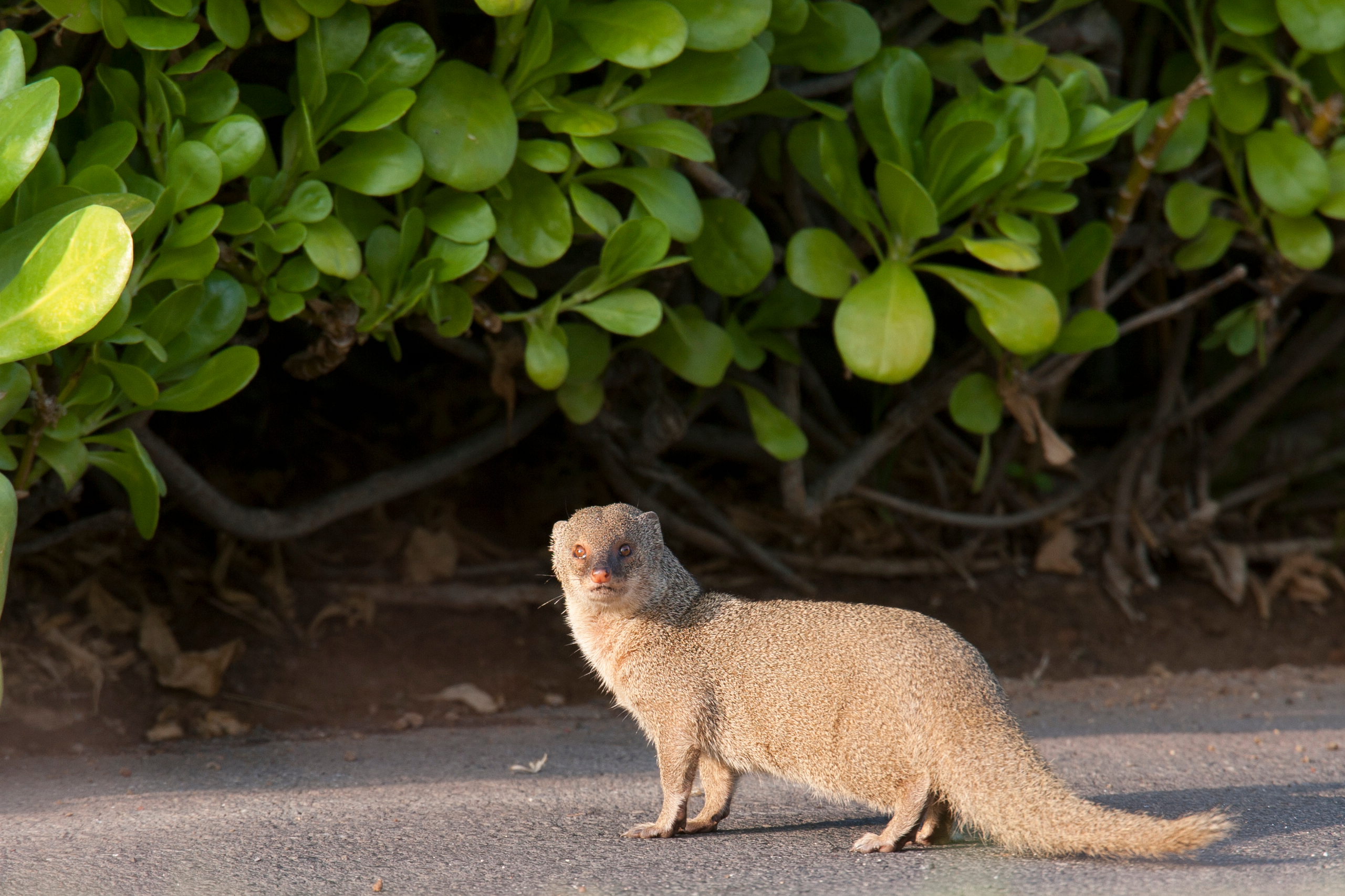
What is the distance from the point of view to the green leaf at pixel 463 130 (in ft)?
8.78

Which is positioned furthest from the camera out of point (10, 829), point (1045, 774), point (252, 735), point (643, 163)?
point (252, 735)

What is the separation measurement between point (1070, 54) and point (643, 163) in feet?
4.79

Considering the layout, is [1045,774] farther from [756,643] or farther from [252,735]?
[252,735]

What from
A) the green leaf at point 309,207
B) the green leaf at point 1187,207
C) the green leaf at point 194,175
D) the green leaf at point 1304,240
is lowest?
the green leaf at point 309,207

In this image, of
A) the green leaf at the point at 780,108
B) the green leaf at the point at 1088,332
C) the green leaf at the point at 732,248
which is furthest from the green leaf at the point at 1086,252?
the green leaf at the point at 732,248

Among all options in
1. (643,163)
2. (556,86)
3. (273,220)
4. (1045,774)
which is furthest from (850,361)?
(273,220)

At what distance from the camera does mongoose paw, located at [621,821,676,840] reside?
248 centimetres

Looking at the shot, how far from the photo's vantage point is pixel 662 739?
261 centimetres

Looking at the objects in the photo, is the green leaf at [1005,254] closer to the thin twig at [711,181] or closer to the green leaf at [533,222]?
the thin twig at [711,181]

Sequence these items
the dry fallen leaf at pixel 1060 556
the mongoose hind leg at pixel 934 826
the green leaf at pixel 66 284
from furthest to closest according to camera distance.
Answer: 1. the dry fallen leaf at pixel 1060 556
2. the mongoose hind leg at pixel 934 826
3. the green leaf at pixel 66 284

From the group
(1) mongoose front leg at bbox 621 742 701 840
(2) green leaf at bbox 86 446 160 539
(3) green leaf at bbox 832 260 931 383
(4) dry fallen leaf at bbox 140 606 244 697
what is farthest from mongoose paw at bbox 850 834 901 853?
(4) dry fallen leaf at bbox 140 606 244 697

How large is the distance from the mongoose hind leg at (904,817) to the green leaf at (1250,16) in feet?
8.06

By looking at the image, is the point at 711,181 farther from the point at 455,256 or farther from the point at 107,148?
the point at 107,148

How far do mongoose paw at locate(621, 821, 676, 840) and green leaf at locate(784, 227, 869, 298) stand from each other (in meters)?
1.49
